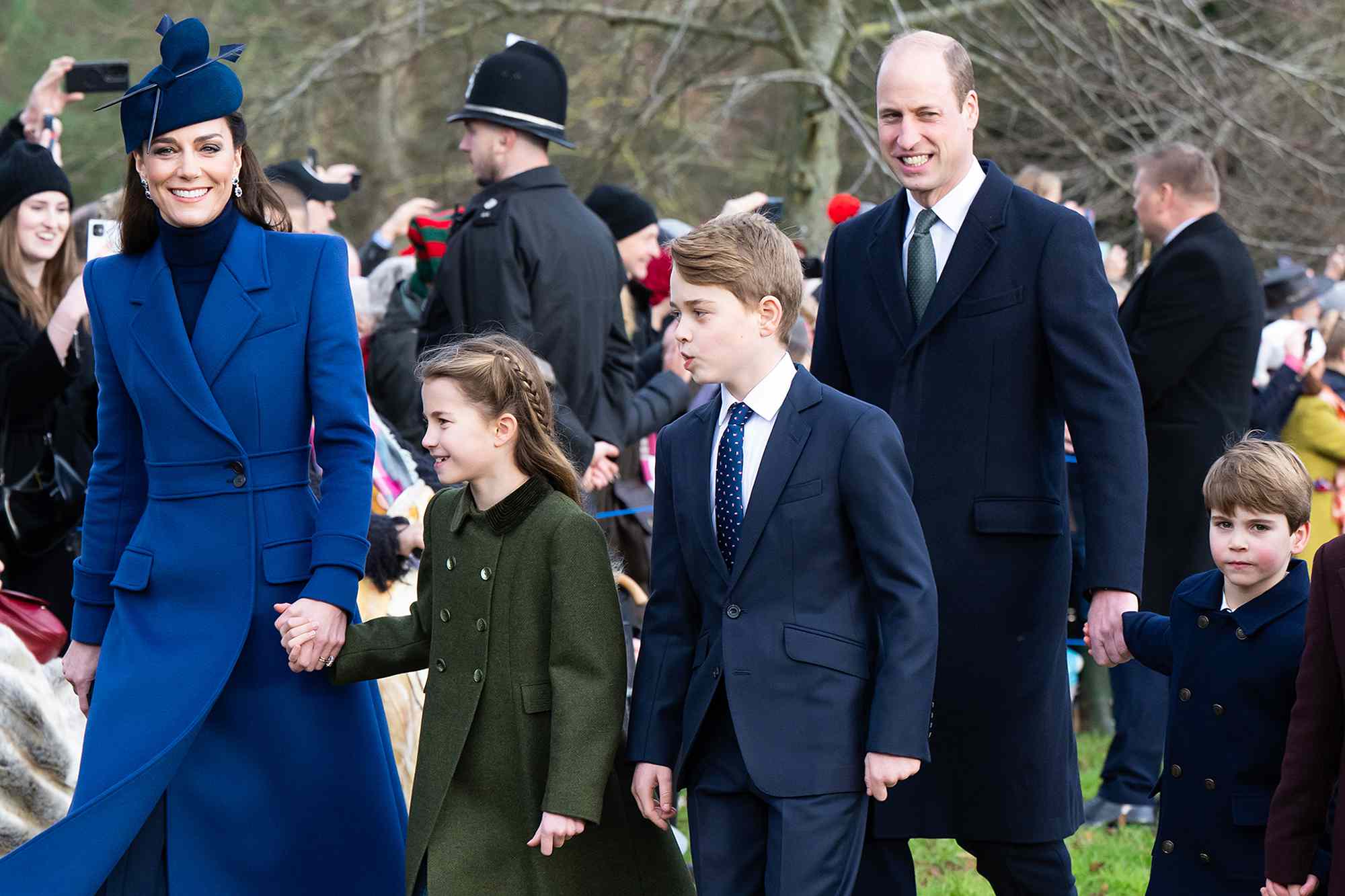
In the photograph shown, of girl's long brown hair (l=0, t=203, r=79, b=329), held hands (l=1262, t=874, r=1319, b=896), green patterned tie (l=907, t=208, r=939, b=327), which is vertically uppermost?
green patterned tie (l=907, t=208, r=939, b=327)

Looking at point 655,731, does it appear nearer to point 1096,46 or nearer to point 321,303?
point 321,303

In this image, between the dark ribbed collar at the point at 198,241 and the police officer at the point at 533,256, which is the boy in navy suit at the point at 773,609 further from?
the police officer at the point at 533,256

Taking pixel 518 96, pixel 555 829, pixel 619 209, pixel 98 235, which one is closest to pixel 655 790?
pixel 555 829

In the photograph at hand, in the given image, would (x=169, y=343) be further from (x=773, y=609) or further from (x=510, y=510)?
(x=773, y=609)

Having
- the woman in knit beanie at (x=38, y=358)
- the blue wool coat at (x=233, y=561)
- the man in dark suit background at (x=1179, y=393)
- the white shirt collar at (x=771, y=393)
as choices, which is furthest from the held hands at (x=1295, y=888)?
the woman in knit beanie at (x=38, y=358)

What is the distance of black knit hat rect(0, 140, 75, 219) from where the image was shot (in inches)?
235

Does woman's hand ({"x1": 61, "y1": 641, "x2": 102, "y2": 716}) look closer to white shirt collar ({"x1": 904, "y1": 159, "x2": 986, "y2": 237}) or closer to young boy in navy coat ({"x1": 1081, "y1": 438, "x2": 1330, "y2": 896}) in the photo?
white shirt collar ({"x1": 904, "y1": 159, "x2": 986, "y2": 237})

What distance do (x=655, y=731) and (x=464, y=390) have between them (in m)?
0.86

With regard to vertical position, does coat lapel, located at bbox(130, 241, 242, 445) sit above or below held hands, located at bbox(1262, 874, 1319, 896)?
above

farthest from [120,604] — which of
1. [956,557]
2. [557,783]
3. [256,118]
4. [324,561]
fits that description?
[256,118]

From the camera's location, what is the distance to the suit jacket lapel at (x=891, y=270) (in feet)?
13.0

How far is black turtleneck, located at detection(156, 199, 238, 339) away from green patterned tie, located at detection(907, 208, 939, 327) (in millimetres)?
1540

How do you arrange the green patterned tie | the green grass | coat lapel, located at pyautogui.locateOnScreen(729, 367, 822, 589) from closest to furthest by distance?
coat lapel, located at pyautogui.locateOnScreen(729, 367, 822, 589) → the green patterned tie → the green grass

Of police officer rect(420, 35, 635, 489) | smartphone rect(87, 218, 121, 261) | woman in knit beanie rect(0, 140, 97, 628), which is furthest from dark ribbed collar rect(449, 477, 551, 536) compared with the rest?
woman in knit beanie rect(0, 140, 97, 628)
